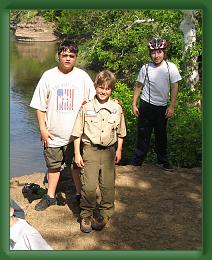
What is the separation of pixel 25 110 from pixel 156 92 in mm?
8650

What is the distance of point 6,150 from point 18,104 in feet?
42.9

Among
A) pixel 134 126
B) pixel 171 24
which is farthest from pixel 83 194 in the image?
pixel 171 24

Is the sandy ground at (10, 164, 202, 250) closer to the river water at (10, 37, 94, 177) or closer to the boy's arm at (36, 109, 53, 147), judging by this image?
the boy's arm at (36, 109, 53, 147)

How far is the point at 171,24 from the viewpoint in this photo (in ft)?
34.7

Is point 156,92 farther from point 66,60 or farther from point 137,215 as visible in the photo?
point 66,60

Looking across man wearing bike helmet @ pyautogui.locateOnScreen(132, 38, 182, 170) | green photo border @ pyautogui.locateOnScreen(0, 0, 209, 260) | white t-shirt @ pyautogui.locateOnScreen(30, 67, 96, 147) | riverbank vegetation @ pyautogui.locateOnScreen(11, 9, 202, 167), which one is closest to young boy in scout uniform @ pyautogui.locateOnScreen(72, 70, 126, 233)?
white t-shirt @ pyautogui.locateOnScreen(30, 67, 96, 147)

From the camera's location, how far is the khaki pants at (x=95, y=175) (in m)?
3.96

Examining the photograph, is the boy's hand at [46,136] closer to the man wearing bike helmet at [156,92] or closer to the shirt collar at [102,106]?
the shirt collar at [102,106]

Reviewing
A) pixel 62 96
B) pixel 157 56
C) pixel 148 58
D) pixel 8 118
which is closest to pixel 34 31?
pixel 148 58

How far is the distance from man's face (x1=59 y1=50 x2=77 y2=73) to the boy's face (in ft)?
1.24

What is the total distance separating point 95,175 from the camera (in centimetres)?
400

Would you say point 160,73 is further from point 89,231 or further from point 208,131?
point 208,131

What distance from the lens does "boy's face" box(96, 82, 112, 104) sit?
12.4 ft

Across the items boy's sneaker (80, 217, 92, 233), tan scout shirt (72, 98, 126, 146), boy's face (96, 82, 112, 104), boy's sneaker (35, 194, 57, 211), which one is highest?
boy's face (96, 82, 112, 104)
